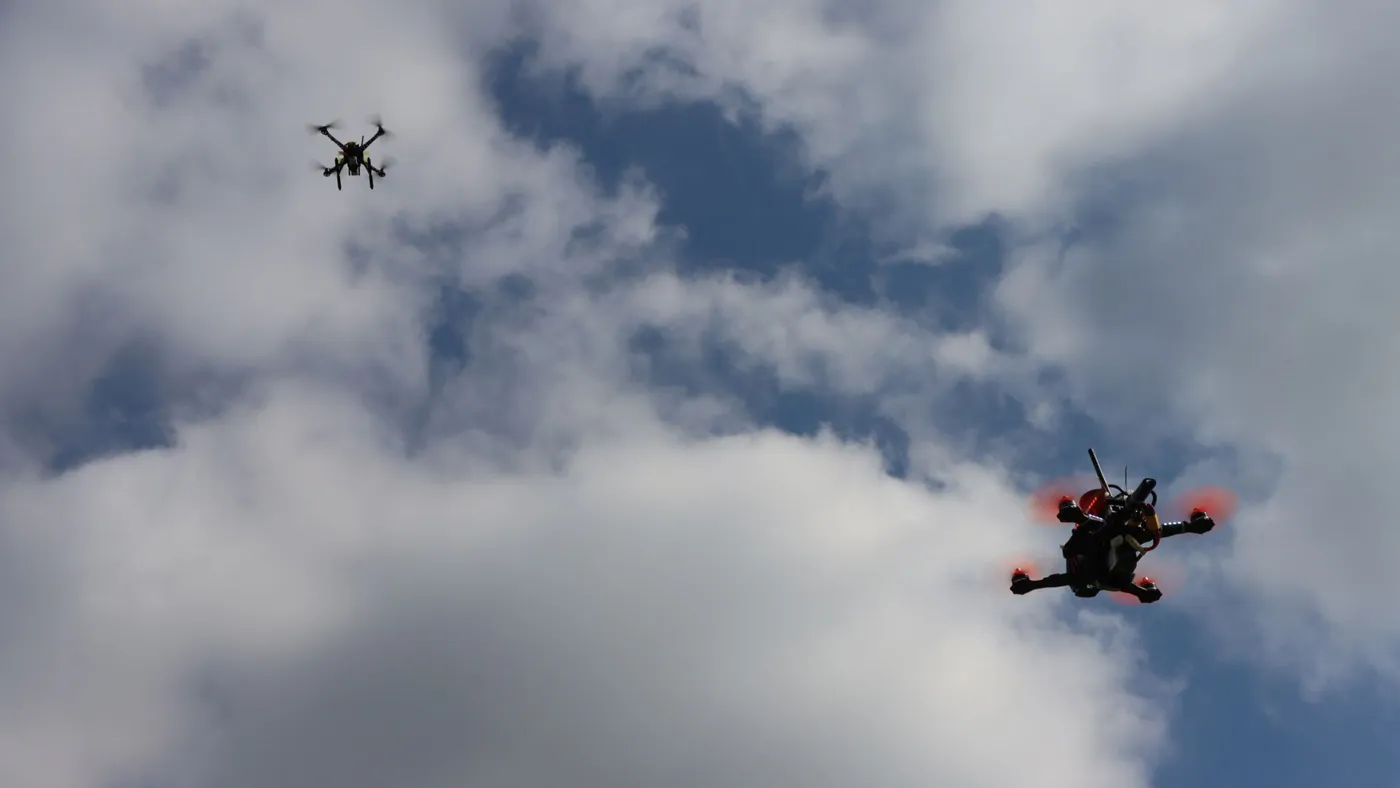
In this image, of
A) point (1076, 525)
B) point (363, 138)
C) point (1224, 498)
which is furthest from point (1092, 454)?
point (363, 138)

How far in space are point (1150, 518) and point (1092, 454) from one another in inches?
220

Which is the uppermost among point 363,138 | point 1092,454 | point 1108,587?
point 363,138

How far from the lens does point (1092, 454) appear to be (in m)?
71.4

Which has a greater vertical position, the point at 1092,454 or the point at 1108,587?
the point at 1092,454

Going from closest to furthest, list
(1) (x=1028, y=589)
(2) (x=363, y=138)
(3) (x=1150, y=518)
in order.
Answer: (3) (x=1150, y=518) → (1) (x=1028, y=589) → (2) (x=363, y=138)

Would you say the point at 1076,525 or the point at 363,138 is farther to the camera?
the point at 363,138

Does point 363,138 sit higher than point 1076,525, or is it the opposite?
point 363,138

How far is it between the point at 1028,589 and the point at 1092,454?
34.9ft

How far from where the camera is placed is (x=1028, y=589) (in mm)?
73938

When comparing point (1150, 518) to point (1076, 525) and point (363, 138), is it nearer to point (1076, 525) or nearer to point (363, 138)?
point (1076, 525)

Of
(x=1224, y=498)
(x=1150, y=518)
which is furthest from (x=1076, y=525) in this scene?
(x=1224, y=498)

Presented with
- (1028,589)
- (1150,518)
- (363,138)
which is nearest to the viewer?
(1150,518)

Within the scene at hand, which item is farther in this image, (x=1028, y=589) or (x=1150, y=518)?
(x=1028, y=589)

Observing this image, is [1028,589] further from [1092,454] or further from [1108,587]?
[1092,454]
